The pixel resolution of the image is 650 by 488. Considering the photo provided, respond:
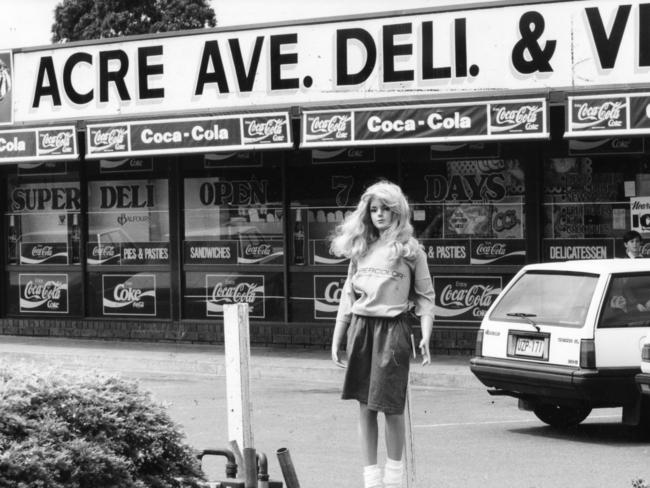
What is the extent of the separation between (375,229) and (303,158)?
1033cm

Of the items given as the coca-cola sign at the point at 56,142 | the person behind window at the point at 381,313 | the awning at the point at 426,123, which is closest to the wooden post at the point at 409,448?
the person behind window at the point at 381,313

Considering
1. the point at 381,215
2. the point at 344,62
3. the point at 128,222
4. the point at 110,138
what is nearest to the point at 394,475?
the point at 381,215

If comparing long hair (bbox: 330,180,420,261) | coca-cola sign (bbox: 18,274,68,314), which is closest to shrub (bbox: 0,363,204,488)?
long hair (bbox: 330,180,420,261)

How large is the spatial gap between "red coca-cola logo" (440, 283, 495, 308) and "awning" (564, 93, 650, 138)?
9.94 ft

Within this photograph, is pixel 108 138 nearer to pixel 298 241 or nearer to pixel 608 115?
pixel 298 241

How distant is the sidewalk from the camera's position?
1511 cm

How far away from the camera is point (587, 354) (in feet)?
33.2

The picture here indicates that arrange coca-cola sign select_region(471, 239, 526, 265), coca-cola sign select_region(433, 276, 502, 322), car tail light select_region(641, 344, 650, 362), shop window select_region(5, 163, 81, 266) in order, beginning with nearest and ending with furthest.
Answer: car tail light select_region(641, 344, 650, 362)
coca-cola sign select_region(471, 239, 526, 265)
coca-cola sign select_region(433, 276, 502, 322)
shop window select_region(5, 163, 81, 266)

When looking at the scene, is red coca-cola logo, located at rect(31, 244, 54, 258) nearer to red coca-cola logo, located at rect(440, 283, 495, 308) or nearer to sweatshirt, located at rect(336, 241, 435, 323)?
red coca-cola logo, located at rect(440, 283, 495, 308)

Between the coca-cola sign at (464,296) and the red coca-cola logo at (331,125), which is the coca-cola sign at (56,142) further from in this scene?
the coca-cola sign at (464,296)

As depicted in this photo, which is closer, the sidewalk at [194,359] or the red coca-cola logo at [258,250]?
the sidewalk at [194,359]

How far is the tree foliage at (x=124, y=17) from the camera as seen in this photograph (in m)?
55.6

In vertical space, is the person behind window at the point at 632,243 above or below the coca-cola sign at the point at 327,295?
above

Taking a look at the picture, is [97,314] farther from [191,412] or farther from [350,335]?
[350,335]
